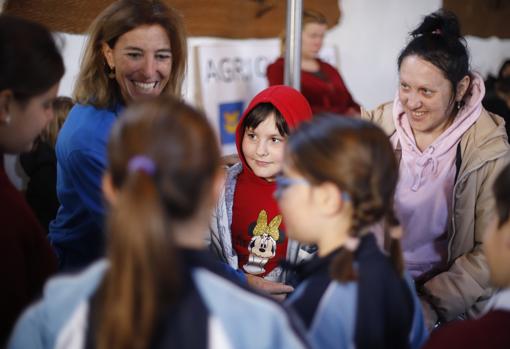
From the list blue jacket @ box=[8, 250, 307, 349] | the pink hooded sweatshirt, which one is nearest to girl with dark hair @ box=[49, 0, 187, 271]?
blue jacket @ box=[8, 250, 307, 349]

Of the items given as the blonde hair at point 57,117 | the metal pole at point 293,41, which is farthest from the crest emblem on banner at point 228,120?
the metal pole at point 293,41

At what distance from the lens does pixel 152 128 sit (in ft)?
3.38

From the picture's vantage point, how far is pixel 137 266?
38.8 inches

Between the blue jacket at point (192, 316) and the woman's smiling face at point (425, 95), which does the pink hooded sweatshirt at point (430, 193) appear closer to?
the woman's smiling face at point (425, 95)

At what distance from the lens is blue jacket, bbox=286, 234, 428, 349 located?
124 cm

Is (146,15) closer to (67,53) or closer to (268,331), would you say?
(268,331)

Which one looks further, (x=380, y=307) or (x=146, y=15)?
(x=146, y=15)

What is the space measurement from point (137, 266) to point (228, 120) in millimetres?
3338

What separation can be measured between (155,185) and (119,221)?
0.09 m

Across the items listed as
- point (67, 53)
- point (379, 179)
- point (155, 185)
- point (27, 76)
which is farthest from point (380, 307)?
point (67, 53)

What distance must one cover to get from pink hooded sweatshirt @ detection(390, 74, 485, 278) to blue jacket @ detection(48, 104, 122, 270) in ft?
3.51

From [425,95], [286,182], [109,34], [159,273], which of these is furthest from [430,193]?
[159,273]

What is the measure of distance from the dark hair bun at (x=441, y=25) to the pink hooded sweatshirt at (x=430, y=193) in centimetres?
22

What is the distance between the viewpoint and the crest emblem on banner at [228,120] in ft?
13.8
